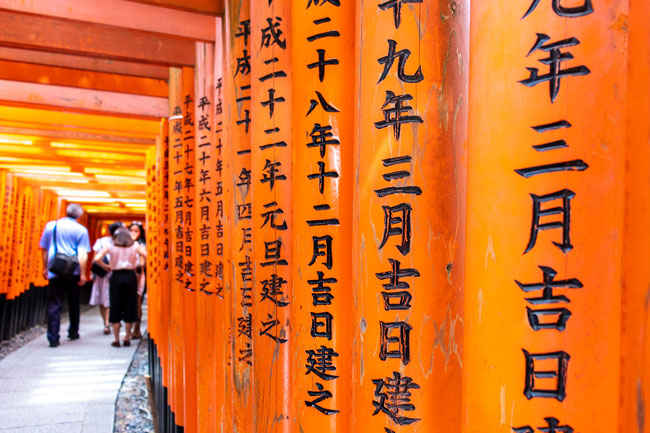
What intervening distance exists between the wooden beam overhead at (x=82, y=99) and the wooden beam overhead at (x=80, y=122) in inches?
23.5

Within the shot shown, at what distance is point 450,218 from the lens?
1.04 meters

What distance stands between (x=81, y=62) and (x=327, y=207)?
3.70m

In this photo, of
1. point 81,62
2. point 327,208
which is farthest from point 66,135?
point 327,208

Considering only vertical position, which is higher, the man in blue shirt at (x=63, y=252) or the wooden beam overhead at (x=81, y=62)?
the wooden beam overhead at (x=81, y=62)

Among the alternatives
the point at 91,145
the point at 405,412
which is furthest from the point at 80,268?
the point at 405,412

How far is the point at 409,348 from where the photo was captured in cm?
104

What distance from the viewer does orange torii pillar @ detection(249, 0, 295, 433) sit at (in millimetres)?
1582

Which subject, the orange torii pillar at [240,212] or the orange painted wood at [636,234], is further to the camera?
the orange torii pillar at [240,212]

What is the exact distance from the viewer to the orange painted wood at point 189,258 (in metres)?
3.11

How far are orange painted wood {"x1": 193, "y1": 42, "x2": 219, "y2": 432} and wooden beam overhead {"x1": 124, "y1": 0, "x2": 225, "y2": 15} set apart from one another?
0.28 metres

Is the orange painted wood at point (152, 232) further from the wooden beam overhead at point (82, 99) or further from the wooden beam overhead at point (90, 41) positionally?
the wooden beam overhead at point (90, 41)

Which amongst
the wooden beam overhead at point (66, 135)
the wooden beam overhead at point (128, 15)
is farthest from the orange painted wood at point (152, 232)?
the wooden beam overhead at point (128, 15)

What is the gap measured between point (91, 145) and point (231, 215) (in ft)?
19.5

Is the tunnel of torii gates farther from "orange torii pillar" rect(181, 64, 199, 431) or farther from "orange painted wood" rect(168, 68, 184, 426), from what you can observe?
"orange painted wood" rect(168, 68, 184, 426)
